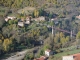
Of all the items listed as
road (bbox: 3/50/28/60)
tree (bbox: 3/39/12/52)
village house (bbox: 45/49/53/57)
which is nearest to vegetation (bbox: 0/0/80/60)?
tree (bbox: 3/39/12/52)

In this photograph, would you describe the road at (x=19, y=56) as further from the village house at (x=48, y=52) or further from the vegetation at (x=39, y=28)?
the village house at (x=48, y=52)

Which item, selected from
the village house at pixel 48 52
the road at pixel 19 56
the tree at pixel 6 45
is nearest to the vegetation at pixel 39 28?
the tree at pixel 6 45

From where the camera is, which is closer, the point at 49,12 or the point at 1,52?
the point at 1,52

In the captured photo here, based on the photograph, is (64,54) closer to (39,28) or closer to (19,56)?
(19,56)

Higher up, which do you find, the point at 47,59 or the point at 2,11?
the point at 2,11

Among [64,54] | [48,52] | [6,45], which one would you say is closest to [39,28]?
[6,45]

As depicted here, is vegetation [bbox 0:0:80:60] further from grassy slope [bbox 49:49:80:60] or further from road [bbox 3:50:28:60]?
road [bbox 3:50:28:60]

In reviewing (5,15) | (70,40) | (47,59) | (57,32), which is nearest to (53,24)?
(57,32)

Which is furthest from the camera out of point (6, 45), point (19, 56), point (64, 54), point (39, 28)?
point (39, 28)

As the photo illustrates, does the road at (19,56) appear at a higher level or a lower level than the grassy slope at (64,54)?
lower

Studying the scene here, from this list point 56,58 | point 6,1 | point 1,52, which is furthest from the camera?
point 6,1

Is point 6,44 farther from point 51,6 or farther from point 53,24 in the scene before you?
point 51,6
